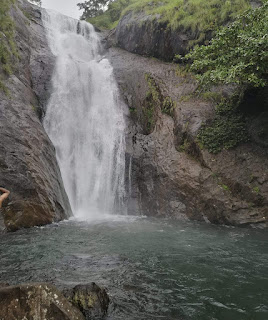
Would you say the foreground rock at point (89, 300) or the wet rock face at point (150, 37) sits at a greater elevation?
the wet rock face at point (150, 37)

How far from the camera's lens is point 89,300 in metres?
4.09

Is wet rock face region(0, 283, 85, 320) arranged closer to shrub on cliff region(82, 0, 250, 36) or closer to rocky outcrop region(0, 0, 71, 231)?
rocky outcrop region(0, 0, 71, 231)

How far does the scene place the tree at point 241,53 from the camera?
31.5 ft

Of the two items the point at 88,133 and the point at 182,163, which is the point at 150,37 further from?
the point at 182,163

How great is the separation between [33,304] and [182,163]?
407 inches

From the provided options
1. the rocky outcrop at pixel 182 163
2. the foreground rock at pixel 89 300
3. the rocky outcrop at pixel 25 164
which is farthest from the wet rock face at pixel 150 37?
the foreground rock at pixel 89 300

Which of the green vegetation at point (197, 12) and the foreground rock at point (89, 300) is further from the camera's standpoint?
the green vegetation at point (197, 12)

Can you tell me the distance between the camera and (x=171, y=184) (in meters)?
12.9

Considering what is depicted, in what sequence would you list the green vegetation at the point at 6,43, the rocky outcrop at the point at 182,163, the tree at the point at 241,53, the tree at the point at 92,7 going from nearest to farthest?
the tree at the point at 241,53 → the rocky outcrop at the point at 182,163 → the green vegetation at the point at 6,43 → the tree at the point at 92,7

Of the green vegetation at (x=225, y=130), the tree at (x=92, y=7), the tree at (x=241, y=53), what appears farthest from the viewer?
the tree at (x=92, y=7)

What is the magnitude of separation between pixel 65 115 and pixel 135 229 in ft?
28.9

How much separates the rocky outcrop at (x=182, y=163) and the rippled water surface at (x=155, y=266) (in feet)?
5.65

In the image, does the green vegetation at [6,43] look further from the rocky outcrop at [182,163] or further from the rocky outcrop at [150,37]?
the rocky outcrop at [150,37]

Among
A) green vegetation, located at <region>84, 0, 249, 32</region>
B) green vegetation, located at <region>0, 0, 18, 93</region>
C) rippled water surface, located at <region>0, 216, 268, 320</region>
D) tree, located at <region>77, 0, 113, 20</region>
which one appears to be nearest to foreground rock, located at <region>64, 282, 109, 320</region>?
rippled water surface, located at <region>0, 216, 268, 320</region>
